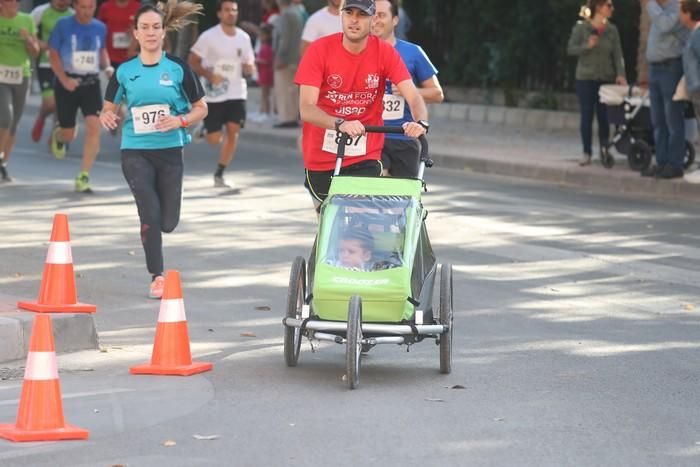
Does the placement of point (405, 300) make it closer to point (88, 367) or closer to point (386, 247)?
point (386, 247)

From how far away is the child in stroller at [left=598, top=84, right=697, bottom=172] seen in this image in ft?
58.6

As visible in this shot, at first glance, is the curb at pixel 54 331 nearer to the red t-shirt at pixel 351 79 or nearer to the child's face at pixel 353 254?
the red t-shirt at pixel 351 79

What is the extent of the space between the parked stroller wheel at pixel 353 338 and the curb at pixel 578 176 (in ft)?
32.4

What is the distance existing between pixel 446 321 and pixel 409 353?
0.82 meters

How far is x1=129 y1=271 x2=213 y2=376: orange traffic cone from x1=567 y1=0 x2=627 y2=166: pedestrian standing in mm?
11048

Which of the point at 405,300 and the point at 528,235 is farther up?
the point at 405,300

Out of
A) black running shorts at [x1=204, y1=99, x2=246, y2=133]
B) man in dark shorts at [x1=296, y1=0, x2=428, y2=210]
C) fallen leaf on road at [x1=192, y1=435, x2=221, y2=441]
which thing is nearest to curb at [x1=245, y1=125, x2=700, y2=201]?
black running shorts at [x1=204, y1=99, x2=246, y2=133]

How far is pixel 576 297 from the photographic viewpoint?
1067cm

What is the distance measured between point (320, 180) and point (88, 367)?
162 centimetres

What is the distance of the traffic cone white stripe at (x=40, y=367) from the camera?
21.7ft

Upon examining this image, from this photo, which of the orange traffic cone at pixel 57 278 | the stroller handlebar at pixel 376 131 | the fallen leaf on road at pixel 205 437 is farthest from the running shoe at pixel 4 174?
the fallen leaf on road at pixel 205 437

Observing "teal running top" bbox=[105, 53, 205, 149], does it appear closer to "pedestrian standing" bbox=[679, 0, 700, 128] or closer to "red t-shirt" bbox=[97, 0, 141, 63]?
"pedestrian standing" bbox=[679, 0, 700, 128]

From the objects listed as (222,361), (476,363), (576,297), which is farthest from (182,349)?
(576,297)

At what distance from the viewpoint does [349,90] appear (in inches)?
340
